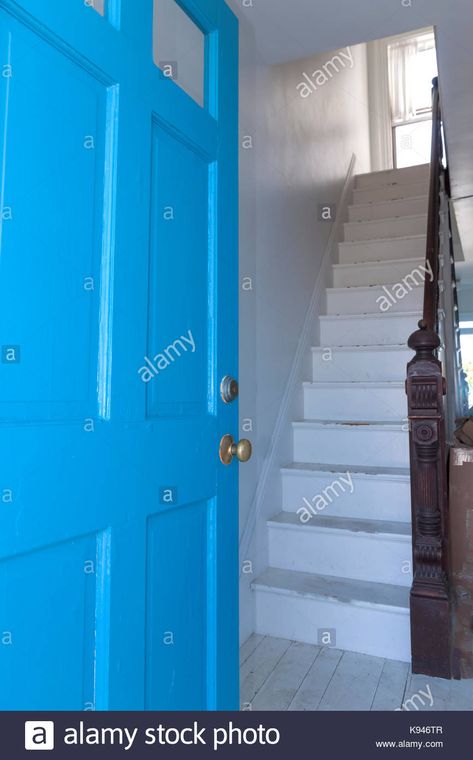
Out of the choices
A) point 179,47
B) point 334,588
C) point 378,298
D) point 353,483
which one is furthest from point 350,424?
point 179,47

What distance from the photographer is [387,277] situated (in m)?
3.52

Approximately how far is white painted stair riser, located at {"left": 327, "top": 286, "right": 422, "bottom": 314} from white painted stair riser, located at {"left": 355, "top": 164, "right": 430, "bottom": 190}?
1438mm

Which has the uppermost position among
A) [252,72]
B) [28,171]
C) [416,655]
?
[252,72]

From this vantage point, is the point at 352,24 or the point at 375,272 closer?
the point at 352,24

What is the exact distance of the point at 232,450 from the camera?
1.18 m

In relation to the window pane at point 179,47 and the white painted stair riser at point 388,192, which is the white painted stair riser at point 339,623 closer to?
the window pane at point 179,47

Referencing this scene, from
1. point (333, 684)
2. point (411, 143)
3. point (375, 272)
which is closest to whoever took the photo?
point (333, 684)

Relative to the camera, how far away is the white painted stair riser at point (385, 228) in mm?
3833

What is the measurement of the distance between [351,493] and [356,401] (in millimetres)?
592

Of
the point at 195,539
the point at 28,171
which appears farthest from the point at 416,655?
the point at 28,171

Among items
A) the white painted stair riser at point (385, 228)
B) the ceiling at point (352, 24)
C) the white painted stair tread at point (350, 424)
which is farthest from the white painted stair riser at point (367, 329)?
the ceiling at point (352, 24)
